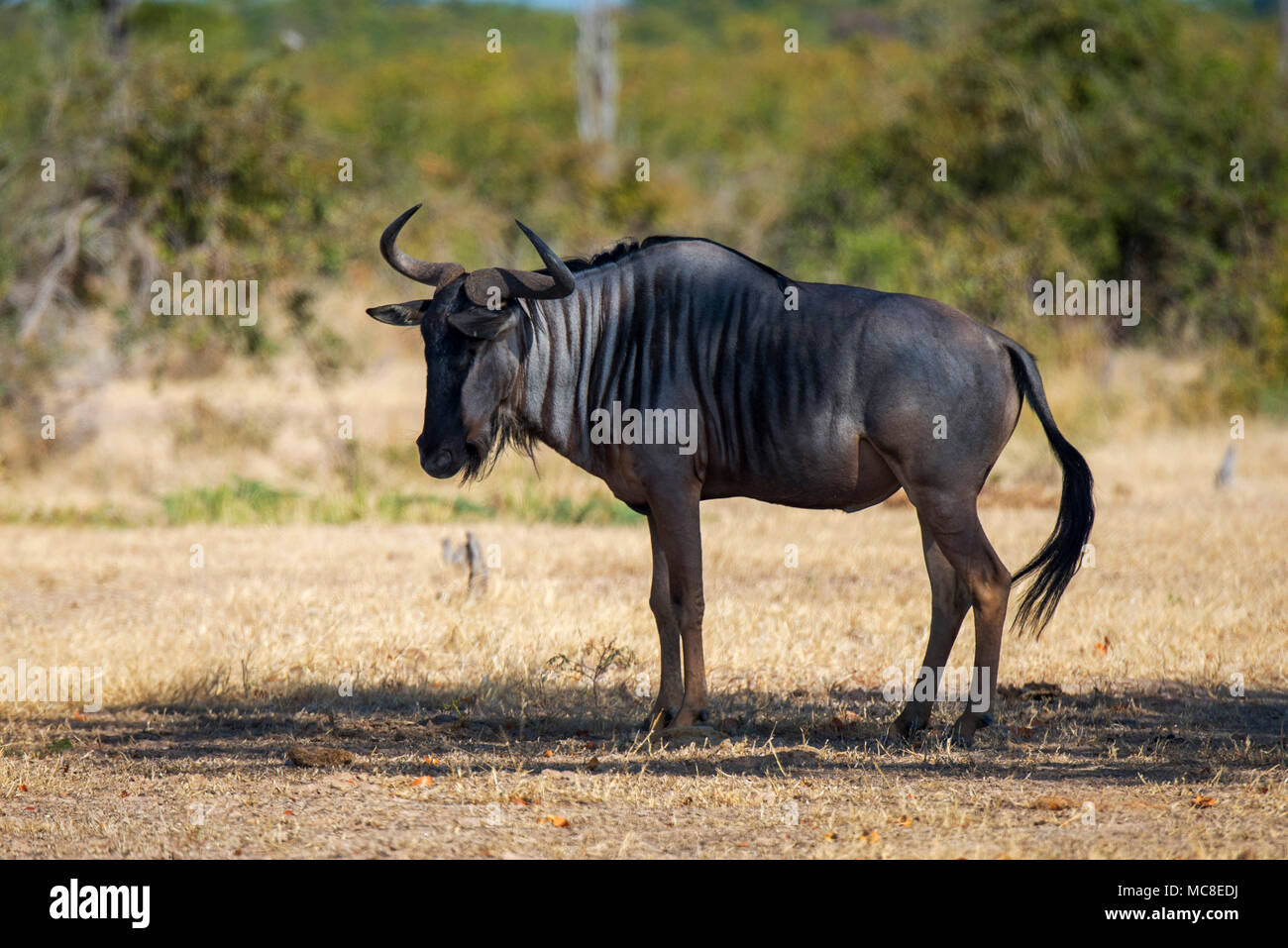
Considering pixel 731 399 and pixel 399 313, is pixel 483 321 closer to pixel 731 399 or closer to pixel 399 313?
pixel 399 313

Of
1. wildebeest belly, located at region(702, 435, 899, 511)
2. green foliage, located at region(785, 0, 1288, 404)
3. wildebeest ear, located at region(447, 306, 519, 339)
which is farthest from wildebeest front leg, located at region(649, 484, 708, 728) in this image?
green foliage, located at region(785, 0, 1288, 404)

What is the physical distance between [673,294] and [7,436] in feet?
34.3

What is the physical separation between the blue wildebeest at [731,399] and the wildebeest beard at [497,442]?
0.4 inches

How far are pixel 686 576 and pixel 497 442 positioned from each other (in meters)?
1.11

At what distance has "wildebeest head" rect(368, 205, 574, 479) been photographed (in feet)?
22.0

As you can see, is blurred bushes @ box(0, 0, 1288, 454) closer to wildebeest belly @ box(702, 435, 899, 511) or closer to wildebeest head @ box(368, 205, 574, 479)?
wildebeest head @ box(368, 205, 574, 479)

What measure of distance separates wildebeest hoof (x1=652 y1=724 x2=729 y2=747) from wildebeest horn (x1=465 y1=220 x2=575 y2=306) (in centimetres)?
207

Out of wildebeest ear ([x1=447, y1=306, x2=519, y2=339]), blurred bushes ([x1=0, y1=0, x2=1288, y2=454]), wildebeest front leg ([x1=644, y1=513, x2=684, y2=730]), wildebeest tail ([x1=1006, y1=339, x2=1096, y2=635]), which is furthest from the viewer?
blurred bushes ([x1=0, y1=0, x2=1288, y2=454])

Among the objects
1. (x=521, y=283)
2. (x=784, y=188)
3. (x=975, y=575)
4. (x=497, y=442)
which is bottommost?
(x=975, y=575)

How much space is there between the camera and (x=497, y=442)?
7.25 metres

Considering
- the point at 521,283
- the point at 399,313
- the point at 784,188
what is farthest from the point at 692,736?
the point at 784,188

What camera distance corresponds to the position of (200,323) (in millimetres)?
15750

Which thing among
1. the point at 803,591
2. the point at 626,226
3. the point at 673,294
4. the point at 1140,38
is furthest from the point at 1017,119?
the point at 673,294

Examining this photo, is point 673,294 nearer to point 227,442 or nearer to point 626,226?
point 227,442
